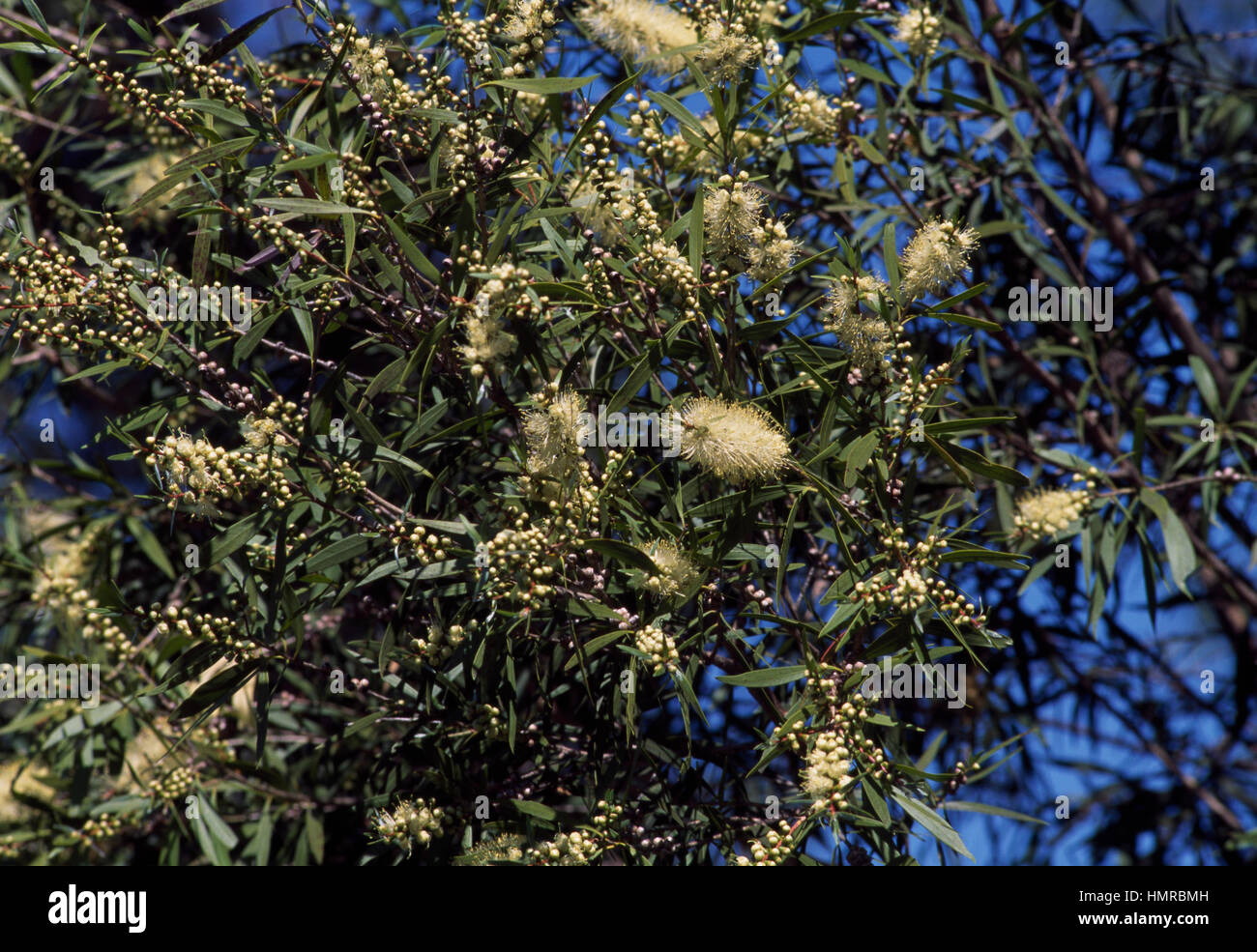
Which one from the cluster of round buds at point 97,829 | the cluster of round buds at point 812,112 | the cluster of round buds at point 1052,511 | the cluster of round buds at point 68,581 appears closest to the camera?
the cluster of round buds at point 812,112

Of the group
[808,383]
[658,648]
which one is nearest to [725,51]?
[808,383]

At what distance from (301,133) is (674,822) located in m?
Result: 1.63

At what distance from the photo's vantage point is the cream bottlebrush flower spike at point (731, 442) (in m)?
1.73

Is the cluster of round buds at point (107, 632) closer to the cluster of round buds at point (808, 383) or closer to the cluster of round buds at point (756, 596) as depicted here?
the cluster of round buds at point (756, 596)

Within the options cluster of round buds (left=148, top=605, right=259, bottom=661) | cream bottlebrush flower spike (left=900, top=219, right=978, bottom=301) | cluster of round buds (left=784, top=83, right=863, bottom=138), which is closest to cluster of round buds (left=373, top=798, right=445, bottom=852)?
cluster of round buds (left=148, top=605, right=259, bottom=661)

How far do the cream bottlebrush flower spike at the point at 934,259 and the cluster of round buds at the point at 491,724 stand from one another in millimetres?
1132

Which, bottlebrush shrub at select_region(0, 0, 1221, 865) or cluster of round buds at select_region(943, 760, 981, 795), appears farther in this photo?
cluster of round buds at select_region(943, 760, 981, 795)

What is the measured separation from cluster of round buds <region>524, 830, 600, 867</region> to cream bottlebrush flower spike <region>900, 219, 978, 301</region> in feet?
3.81

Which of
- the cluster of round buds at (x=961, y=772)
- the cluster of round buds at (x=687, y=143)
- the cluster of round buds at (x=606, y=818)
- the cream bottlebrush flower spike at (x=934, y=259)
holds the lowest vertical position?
the cluster of round buds at (x=606, y=818)

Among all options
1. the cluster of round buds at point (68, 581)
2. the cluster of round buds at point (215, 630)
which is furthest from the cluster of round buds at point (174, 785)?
the cluster of round buds at point (215, 630)

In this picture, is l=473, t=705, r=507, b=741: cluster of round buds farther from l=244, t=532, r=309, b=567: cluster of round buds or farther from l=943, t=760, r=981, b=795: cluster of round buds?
l=943, t=760, r=981, b=795: cluster of round buds

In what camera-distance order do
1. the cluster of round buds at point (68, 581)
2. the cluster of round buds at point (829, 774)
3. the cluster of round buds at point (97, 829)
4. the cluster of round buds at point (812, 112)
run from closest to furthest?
the cluster of round buds at point (829, 774), the cluster of round buds at point (812, 112), the cluster of round buds at point (97, 829), the cluster of round buds at point (68, 581)

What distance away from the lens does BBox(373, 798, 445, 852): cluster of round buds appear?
1911mm
